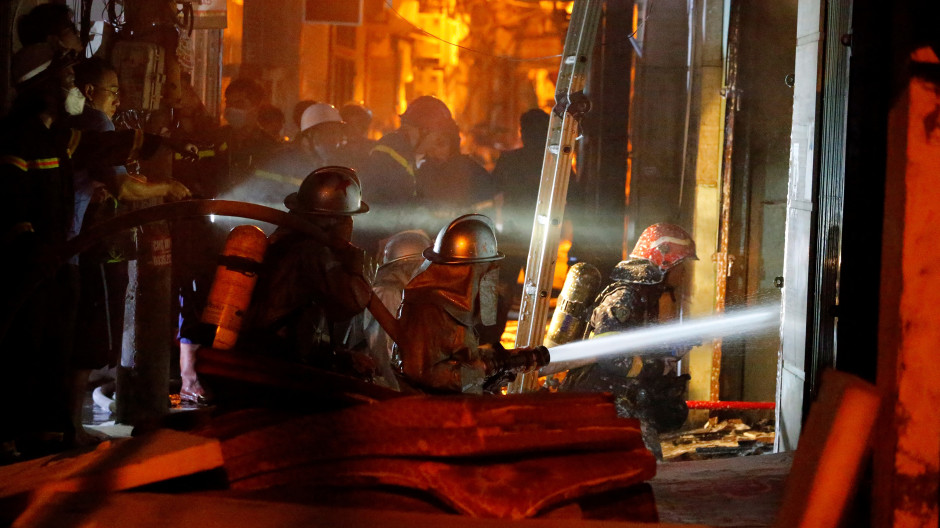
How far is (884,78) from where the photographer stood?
3.67 meters

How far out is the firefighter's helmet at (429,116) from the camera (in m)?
10.1

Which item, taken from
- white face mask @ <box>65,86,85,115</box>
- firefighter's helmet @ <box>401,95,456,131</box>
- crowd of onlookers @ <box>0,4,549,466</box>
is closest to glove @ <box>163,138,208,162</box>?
crowd of onlookers @ <box>0,4,549,466</box>

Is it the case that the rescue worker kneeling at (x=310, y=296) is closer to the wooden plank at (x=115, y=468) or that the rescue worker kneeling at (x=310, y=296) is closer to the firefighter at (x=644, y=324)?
the wooden plank at (x=115, y=468)

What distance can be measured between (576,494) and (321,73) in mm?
16932

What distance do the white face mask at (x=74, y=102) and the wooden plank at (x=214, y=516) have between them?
407 centimetres

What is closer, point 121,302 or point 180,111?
point 121,302

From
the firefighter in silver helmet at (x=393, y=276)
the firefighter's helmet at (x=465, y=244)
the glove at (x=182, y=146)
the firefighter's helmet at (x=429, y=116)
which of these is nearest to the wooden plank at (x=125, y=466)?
the firefighter's helmet at (x=465, y=244)

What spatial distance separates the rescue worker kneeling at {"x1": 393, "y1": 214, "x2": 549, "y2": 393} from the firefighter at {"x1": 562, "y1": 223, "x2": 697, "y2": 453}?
7.07 ft

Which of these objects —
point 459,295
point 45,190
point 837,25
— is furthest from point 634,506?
point 45,190

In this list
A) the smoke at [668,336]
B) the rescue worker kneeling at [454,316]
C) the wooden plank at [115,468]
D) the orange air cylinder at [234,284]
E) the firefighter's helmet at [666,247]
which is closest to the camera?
the wooden plank at [115,468]

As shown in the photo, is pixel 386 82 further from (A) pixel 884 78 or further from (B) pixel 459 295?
(A) pixel 884 78

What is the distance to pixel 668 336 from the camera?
25.3 ft

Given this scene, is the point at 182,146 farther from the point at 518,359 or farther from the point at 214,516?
the point at 214,516

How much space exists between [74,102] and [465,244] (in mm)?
3264
